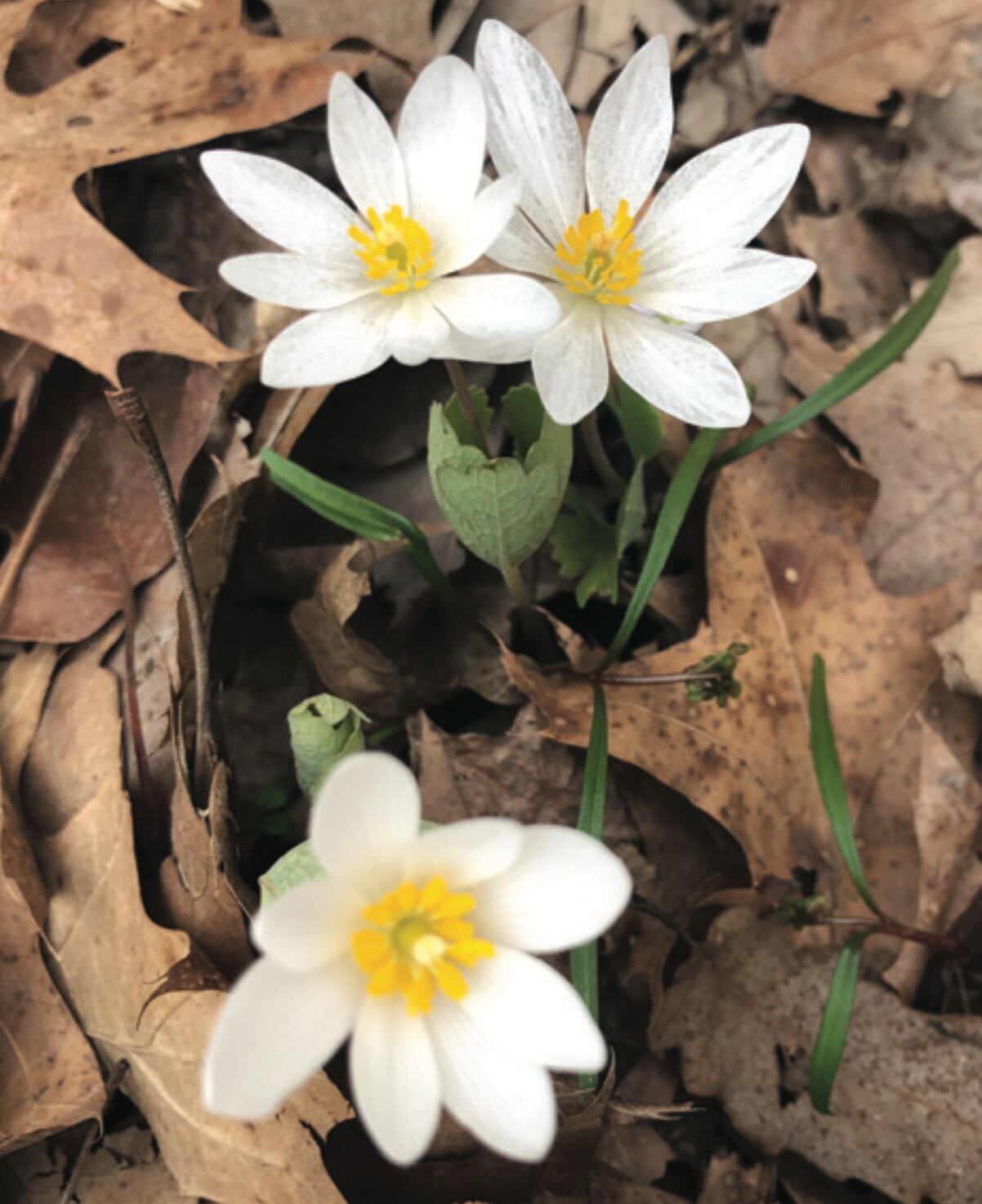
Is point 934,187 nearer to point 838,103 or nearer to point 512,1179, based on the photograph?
point 838,103

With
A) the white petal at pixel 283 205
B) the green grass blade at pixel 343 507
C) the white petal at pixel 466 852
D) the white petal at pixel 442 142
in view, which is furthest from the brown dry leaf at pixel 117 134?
the white petal at pixel 466 852

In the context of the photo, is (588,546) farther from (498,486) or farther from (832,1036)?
(832,1036)

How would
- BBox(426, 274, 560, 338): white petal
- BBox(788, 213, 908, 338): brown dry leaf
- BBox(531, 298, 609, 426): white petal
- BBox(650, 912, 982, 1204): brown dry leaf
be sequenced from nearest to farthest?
1. BBox(426, 274, 560, 338): white petal
2. BBox(531, 298, 609, 426): white petal
3. BBox(650, 912, 982, 1204): brown dry leaf
4. BBox(788, 213, 908, 338): brown dry leaf

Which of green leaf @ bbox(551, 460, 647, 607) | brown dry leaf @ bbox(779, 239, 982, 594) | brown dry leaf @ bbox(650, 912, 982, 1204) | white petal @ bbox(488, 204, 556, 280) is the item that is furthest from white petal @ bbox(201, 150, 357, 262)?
brown dry leaf @ bbox(650, 912, 982, 1204)

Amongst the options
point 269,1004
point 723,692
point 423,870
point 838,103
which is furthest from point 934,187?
point 269,1004

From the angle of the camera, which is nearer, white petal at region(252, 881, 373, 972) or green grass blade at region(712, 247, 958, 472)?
white petal at region(252, 881, 373, 972)

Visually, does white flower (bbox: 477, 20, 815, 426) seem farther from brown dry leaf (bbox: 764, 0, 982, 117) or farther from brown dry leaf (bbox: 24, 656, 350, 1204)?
brown dry leaf (bbox: 764, 0, 982, 117)

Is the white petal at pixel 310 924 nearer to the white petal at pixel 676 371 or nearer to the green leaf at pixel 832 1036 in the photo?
the white petal at pixel 676 371
